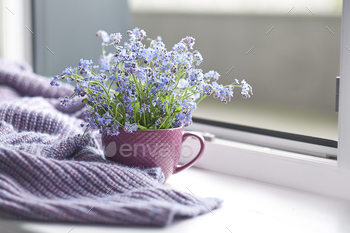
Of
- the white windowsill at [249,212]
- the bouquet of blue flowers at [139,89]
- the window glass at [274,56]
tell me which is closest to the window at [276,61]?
the window glass at [274,56]

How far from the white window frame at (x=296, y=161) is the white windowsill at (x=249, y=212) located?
21 mm

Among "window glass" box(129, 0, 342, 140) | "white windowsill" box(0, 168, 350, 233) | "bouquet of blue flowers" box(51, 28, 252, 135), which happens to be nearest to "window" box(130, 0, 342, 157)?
"window glass" box(129, 0, 342, 140)

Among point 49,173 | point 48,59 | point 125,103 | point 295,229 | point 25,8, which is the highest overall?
point 25,8

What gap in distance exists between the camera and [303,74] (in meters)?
0.97

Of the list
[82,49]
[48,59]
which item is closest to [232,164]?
[82,49]

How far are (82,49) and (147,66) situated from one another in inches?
35.1

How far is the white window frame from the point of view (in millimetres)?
792

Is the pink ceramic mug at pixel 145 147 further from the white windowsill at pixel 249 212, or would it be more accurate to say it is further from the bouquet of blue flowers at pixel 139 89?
the white windowsill at pixel 249 212

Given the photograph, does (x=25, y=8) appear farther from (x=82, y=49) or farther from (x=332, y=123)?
(x=332, y=123)

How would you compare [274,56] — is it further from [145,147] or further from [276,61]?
[145,147]

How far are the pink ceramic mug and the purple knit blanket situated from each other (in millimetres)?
22

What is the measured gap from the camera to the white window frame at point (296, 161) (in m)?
0.79

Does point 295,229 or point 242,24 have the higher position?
point 242,24

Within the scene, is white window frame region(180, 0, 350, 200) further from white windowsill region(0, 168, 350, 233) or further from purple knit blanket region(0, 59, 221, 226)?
purple knit blanket region(0, 59, 221, 226)
